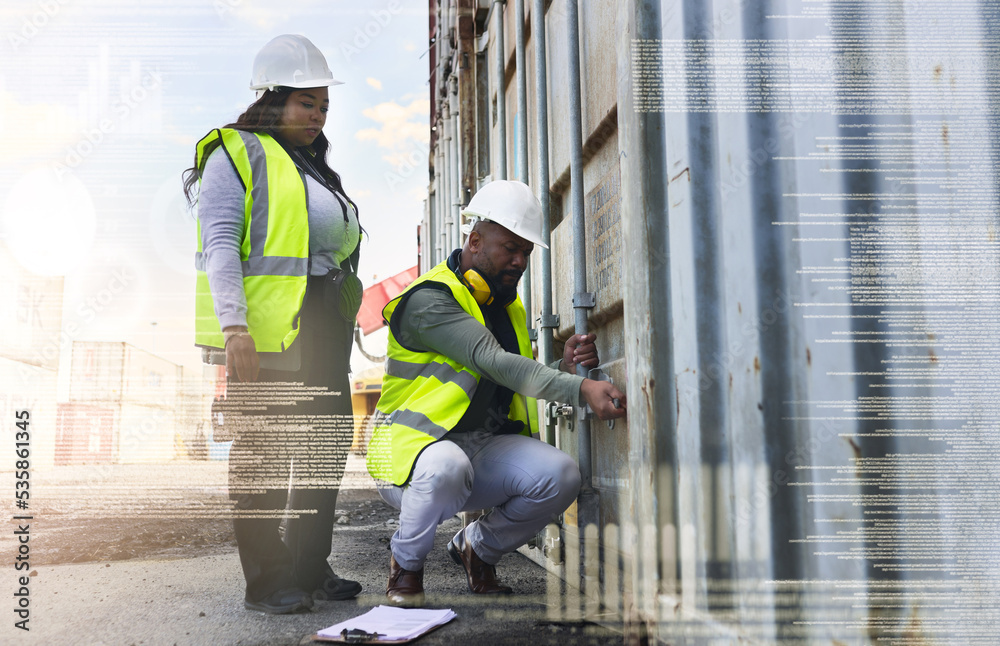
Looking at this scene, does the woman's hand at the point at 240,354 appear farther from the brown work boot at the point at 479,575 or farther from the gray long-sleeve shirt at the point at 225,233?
the brown work boot at the point at 479,575

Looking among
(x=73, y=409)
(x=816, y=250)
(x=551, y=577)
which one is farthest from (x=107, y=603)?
(x=816, y=250)

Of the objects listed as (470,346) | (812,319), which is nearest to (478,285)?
(470,346)

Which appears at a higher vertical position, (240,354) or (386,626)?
(240,354)

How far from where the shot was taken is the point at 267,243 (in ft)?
6.55

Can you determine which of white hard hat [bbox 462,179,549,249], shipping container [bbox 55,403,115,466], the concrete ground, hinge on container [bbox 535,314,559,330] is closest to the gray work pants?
the concrete ground

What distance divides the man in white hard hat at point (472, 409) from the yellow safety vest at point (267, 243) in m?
0.35

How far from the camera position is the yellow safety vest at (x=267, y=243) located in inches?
77.8

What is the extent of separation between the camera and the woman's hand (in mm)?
1907

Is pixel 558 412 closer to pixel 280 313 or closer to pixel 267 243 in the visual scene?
pixel 280 313

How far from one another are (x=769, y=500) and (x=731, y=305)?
378 mm

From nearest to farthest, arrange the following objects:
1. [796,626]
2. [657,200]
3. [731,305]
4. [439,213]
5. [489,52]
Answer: [796,626]
[731,305]
[657,200]
[489,52]
[439,213]

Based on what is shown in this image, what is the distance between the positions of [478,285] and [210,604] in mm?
1182

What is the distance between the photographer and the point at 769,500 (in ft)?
4.42

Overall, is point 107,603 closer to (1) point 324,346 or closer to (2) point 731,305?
(1) point 324,346
